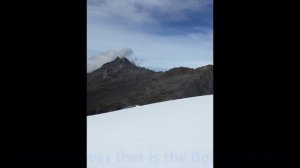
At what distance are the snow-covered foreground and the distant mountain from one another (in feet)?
74.8

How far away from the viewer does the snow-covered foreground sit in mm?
5154

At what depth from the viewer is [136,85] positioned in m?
39.8

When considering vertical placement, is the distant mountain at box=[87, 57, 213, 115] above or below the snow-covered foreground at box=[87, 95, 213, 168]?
above

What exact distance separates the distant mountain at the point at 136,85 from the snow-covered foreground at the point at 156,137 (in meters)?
22.8

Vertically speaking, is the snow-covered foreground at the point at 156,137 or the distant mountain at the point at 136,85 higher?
the distant mountain at the point at 136,85

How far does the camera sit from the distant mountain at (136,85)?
33.7m

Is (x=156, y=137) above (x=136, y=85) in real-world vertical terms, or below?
below

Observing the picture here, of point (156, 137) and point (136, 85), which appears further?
point (136, 85)

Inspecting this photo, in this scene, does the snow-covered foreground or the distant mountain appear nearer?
the snow-covered foreground

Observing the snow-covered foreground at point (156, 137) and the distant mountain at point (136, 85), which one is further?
the distant mountain at point (136, 85)

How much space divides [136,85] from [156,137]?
3307cm

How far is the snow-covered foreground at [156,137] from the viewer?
5154 mm
